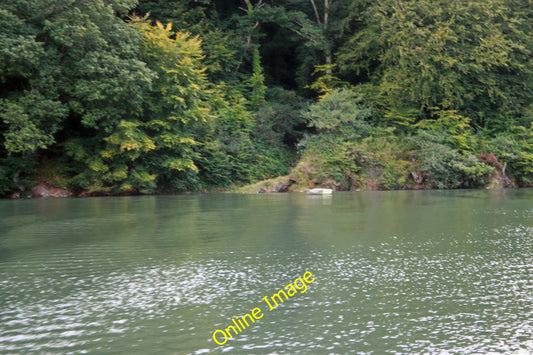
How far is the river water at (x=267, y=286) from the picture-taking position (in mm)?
4305

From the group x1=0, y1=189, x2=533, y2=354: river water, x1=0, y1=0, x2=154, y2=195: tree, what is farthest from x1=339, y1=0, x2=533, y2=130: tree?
x1=0, y1=189, x2=533, y2=354: river water

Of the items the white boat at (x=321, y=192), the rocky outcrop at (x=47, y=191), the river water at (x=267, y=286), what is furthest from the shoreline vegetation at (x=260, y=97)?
the river water at (x=267, y=286)

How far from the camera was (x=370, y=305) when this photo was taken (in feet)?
17.3

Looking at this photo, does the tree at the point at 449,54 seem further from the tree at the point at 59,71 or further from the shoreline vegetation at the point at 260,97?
the tree at the point at 59,71

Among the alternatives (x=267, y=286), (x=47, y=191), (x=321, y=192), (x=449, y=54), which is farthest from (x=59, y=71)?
(x=449, y=54)

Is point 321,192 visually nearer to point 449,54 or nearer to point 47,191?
point 47,191

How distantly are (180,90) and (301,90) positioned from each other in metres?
15.9

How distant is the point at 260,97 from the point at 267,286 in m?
26.7

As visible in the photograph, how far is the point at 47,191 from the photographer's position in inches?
847

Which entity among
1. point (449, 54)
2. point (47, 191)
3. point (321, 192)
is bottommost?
point (321, 192)

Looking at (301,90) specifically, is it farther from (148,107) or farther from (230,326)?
(230,326)

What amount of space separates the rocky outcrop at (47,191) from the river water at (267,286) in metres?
10.4

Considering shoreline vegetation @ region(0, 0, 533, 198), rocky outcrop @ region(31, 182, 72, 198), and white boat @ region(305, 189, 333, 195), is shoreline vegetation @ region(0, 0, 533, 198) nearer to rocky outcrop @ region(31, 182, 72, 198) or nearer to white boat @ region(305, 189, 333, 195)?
rocky outcrop @ region(31, 182, 72, 198)

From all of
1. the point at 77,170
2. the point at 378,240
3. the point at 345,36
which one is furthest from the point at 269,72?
the point at 378,240
